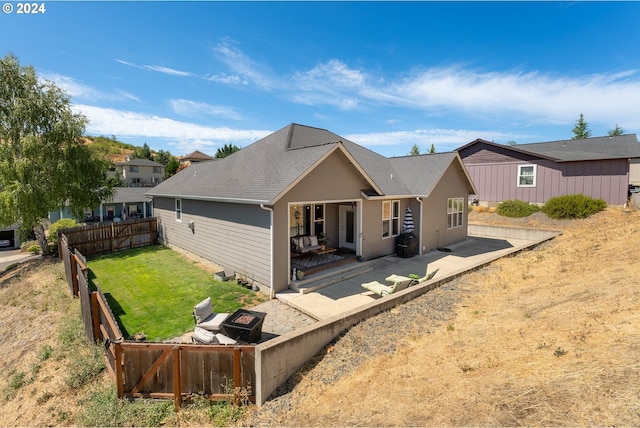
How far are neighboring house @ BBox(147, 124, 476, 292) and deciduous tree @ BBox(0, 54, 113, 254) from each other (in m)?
4.39

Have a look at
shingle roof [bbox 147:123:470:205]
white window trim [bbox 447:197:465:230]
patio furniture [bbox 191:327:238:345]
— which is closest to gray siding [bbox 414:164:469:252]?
white window trim [bbox 447:197:465:230]

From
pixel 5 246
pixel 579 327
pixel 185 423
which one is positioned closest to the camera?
pixel 185 423

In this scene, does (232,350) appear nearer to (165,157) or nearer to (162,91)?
(162,91)

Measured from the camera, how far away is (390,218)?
14891mm

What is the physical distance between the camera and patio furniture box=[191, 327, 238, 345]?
21.3 ft

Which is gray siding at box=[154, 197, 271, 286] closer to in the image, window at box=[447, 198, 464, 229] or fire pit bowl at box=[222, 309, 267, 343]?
fire pit bowl at box=[222, 309, 267, 343]

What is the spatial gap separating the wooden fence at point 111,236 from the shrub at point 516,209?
981 inches

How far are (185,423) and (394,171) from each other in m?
15.3

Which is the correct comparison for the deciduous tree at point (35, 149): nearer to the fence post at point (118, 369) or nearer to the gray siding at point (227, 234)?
the gray siding at point (227, 234)

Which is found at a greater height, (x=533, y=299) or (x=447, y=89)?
(x=447, y=89)

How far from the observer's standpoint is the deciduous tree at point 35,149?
15.7 m

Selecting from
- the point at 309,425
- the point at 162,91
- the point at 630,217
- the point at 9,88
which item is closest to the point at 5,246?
the point at 9,88

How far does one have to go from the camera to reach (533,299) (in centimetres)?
812

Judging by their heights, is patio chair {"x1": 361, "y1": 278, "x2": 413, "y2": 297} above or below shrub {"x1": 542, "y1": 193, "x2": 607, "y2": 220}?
below
